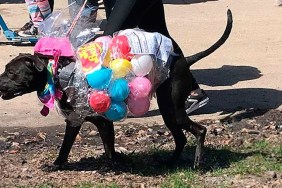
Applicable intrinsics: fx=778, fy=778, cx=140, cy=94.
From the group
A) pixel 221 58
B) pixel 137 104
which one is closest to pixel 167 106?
pixel 137 104

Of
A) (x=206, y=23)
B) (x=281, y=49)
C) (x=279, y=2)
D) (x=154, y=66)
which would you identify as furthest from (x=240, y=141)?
(x=279, y=2)

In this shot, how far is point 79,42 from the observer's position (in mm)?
5383

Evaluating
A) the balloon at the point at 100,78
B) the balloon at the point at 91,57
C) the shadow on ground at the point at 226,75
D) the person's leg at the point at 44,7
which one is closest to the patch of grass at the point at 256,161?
the balloon at the point at 100,78

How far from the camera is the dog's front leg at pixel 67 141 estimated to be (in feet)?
18.1

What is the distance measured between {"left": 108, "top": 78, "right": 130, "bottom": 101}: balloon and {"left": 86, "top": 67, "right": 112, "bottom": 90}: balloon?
0.04 m

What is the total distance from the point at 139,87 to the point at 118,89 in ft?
0.48

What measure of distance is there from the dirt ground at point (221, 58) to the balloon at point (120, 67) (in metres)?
1.93

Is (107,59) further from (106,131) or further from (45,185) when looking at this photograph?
(45,185)

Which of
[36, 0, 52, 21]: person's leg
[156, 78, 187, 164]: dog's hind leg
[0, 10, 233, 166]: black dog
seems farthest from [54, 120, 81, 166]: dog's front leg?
[36, 0, 52, 21]: person's leg

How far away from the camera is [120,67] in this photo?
5164 millimetres

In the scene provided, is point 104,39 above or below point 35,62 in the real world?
above

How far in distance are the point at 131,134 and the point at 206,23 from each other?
4.57 m

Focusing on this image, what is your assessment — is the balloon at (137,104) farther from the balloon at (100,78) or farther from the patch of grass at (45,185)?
the patch of grass at (45,185)

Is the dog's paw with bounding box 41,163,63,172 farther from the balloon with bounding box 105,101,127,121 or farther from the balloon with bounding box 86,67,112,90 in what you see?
the balloon with bounding box 86,67,112,90
